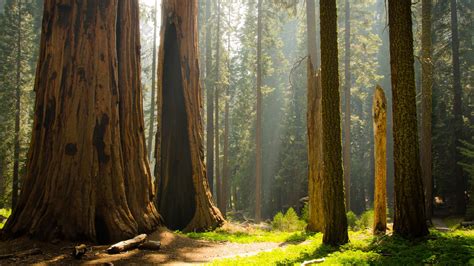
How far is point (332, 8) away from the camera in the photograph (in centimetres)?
832

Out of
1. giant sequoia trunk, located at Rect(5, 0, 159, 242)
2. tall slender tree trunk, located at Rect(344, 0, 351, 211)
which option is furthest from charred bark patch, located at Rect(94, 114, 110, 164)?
tall slender tree trunk, located at Rect(344, 0, 351, 211)

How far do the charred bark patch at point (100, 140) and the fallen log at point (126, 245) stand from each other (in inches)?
77.9

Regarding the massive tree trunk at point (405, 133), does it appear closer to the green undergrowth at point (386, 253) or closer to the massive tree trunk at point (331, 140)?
the green undergrowth at point (386, 253)

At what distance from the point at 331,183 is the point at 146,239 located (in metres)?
4.30

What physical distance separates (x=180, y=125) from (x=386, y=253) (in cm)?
884

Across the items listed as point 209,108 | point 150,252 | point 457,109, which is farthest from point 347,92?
point 150,252

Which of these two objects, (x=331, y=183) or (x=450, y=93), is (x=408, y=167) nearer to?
(x=331, y=183)

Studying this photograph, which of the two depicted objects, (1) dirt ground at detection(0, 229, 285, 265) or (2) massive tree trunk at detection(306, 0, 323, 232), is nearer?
(1) dirt ground at detection(0, 229, 285, 265)

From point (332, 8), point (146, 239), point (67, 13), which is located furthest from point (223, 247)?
point (67, 13)

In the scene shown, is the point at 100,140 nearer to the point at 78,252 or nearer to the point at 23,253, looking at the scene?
the point at 78,252

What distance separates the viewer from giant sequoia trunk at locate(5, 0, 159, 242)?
8148 mm

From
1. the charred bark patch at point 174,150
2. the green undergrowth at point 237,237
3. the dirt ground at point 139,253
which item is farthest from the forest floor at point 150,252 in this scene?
the charred bark patch at point 174,150

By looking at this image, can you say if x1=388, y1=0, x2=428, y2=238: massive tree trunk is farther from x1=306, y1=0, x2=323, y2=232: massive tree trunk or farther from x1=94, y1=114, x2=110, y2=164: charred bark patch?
x1=94, y1=114, x2=110, y2=164: charred bark patch

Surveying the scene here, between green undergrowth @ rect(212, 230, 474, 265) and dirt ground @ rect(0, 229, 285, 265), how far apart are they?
1337 millimetres
